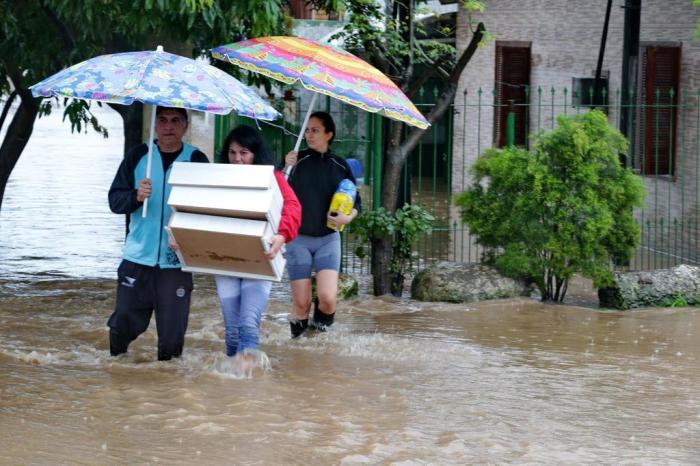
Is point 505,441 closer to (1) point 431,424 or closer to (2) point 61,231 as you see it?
(1) point 431,424

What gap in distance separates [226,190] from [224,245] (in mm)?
336

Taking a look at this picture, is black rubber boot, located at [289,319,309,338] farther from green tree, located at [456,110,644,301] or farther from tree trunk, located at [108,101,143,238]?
tree trunk, located at [108,101,143,238]

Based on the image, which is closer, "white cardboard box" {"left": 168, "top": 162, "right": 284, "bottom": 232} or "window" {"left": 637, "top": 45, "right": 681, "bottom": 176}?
"white cardboard box" {"left": 168, "top": 162, "right": 284, "bottom": 232}

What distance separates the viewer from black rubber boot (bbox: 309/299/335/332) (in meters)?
9.02

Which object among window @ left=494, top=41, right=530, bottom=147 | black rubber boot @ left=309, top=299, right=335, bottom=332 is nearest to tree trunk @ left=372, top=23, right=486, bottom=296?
black rubber boot @ left=309, top=299, right=335, bottom=332

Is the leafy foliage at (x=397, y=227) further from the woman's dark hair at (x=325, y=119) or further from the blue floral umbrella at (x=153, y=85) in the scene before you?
the blue floral umbrella at (x=153, y=85)

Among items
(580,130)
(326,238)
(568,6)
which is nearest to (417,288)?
(580,130)

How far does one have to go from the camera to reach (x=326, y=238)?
868 cm

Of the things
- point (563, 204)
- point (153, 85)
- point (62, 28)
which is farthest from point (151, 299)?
point (563, 204)

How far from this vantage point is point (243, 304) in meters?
7.61

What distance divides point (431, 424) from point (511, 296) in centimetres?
441

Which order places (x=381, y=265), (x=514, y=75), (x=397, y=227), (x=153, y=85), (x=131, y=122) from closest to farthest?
(x=153, y=85), (x=397, y=227), (x=381, y=265), (x=131, y=122), (x=514, y=75)

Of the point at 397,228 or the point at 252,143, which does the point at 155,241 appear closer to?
the point at 252,143

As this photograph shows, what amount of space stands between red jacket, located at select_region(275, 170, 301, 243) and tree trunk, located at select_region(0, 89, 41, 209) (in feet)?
19.8
